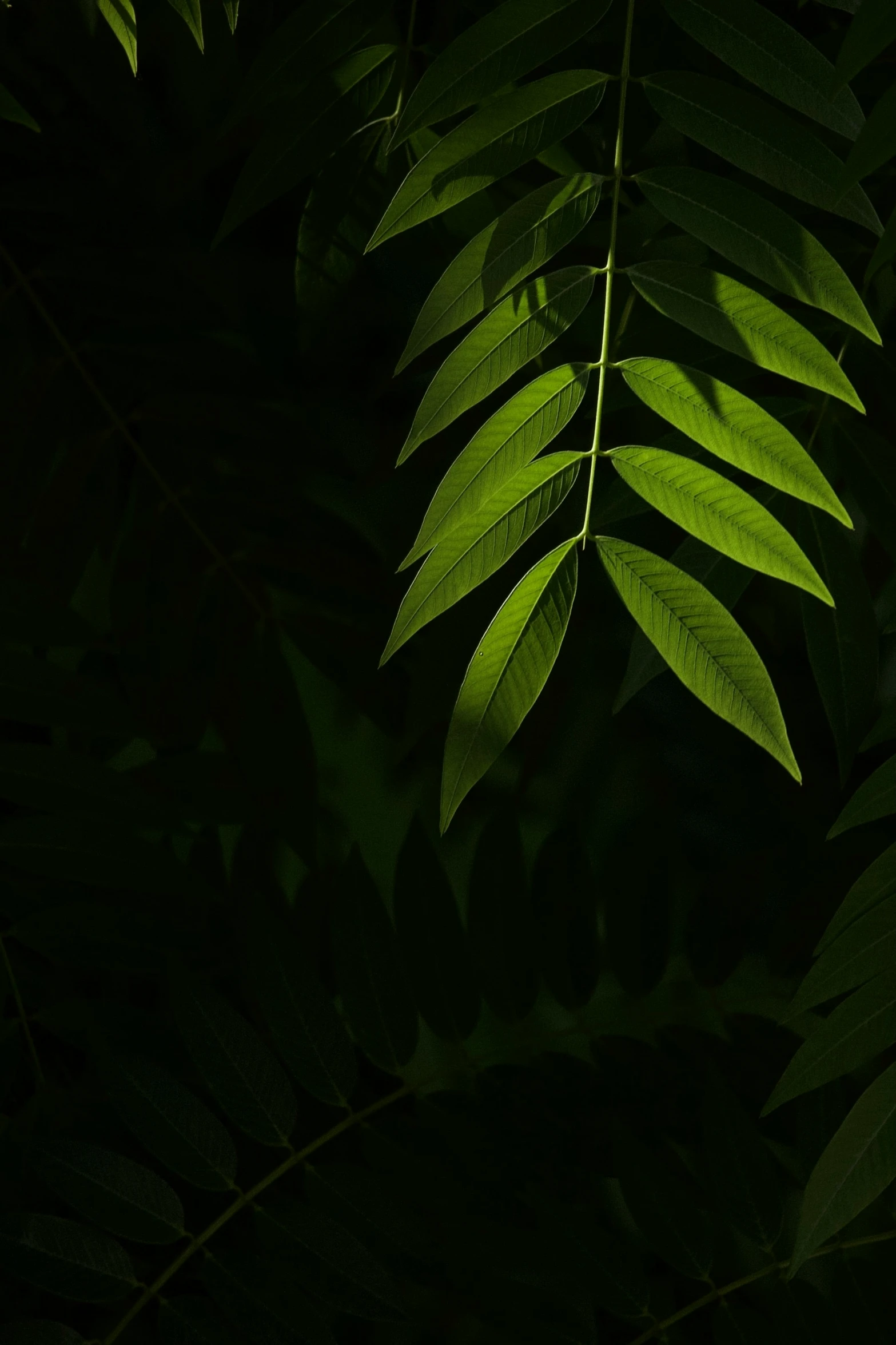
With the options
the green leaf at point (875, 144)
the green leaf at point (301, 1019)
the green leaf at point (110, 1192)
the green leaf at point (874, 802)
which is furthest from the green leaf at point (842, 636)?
the green leaf at point (110, 1192)

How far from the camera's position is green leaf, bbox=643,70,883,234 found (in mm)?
402

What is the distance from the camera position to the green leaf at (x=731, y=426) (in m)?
0.37

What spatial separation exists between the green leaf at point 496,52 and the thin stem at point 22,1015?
55 centimetres

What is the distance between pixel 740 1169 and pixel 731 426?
1.57ft

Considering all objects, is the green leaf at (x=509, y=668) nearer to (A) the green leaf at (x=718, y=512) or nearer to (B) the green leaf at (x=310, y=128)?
(A) the green leaf at (x=718, y=512)

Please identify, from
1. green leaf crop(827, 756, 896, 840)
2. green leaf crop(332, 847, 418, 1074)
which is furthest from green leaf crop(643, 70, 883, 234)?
green leaf crop(332, 847, 418, 1074)

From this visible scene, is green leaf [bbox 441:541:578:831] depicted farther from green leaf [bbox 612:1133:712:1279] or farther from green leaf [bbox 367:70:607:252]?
green leaf [bbox 612:1133:712:1279]

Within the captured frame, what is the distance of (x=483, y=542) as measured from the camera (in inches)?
15.4

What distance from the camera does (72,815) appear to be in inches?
24.8

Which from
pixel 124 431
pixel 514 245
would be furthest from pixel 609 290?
pixel 124 431

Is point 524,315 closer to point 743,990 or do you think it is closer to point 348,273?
point 348,273

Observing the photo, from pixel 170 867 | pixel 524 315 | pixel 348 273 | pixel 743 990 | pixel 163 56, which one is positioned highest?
pixel 163 56

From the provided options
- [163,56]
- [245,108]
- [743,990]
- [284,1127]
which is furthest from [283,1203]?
[163,56]

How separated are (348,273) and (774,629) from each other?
41 cm
